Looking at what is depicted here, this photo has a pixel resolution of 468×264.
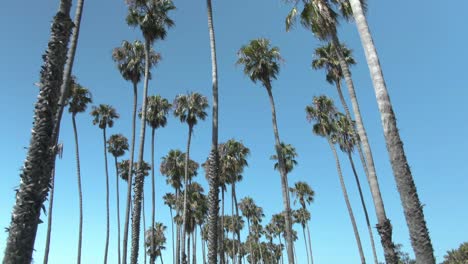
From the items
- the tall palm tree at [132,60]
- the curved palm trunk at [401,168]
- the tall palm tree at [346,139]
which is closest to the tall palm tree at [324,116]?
the tall palm tree at [346,139]

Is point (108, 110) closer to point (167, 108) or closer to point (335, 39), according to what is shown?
point (167, 108)

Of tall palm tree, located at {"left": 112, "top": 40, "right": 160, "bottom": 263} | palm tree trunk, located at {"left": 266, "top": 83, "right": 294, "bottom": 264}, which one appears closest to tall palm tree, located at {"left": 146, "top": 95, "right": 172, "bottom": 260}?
tall palm tree, located at {"left": 112, "top": 40, "right": 160, "bottom": 263}

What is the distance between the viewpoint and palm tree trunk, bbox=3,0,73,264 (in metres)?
7.26

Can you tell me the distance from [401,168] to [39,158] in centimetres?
736

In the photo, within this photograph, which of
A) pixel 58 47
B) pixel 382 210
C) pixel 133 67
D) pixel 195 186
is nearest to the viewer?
pixel 58 47

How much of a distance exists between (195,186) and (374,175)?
4112 cm

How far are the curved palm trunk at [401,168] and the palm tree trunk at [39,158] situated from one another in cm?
717

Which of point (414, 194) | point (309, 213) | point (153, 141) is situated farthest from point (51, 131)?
point (309, 213)

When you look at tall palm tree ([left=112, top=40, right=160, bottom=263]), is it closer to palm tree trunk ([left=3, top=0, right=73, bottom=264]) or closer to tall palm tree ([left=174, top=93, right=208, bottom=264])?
tall palm tree ([left=174, top=93, right=208, bottom=264])

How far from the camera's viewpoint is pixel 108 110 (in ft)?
148

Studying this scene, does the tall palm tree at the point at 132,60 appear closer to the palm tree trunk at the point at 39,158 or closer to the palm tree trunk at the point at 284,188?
the palm tree trunk at the point at 284,188

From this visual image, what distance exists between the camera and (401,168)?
766 centimetres

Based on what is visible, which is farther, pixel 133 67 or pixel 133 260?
pixel 133 67

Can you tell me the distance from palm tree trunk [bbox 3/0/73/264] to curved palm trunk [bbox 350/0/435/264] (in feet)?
23.5
